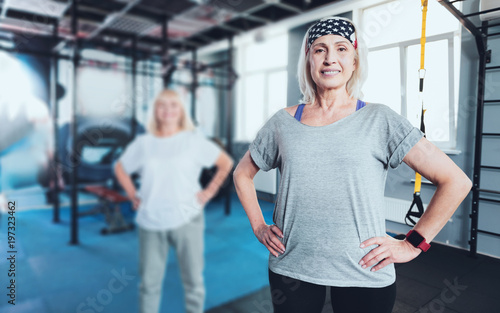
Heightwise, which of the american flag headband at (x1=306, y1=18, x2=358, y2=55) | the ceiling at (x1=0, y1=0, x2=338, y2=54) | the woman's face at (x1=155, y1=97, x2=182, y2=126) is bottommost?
the woman's face at (x1=155, y1=97, x2=182, y2=126)

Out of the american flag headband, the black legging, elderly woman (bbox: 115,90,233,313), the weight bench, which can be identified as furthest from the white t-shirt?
the weight bench

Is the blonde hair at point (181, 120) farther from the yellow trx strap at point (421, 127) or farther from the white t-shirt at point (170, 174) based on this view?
the yellow trx strap at point (421, 127)

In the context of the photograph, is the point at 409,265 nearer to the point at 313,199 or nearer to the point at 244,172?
the point at 313,199

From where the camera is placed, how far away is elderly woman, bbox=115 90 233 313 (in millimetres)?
1265

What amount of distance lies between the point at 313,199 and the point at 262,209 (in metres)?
0.22

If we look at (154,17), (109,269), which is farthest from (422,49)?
(109,269)

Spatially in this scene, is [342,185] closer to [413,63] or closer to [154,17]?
[413,63]

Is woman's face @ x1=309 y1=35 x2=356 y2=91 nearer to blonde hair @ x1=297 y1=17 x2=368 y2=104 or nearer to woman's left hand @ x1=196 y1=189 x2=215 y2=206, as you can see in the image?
blonde hair @ x1=297 y1=17 x2=368 y2=104

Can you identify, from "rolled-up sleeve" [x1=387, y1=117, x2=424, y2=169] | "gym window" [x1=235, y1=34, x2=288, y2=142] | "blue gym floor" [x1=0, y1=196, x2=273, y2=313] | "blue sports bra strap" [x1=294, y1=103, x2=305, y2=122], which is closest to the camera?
"rolled-up sleeve" [x1=387, y1=117, x2=424, y2=169]

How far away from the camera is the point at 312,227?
621 mm

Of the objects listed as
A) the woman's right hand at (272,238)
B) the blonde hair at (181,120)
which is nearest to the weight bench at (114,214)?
the blonde hair at (181,120)

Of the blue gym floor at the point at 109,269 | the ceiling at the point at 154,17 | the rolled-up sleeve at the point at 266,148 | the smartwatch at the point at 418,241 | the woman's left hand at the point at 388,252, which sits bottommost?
the blue gym floor at the point at 109,269

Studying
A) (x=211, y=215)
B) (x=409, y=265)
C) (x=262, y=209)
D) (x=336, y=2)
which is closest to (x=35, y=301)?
(x=211, y=215)

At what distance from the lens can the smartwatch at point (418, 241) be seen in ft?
1.86
